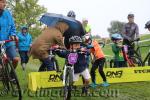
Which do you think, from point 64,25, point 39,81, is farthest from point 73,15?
point 39,81

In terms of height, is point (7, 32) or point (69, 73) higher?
point (7, 32)

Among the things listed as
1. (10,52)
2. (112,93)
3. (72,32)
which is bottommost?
(112,93)

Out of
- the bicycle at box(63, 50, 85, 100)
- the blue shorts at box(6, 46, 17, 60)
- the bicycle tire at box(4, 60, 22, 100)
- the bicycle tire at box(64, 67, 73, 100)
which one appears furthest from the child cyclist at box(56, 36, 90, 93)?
the bicycle tire at box(4, 60, 22, 100)

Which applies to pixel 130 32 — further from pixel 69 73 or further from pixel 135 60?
pixel 69 73

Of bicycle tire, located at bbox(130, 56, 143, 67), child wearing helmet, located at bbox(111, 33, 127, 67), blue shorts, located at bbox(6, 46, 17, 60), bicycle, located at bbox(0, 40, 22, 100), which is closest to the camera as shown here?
bicycle, located at bbox(0, 40, 22, 100)

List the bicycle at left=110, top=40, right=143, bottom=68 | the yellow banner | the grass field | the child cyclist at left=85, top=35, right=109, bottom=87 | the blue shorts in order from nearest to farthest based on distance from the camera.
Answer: the blue shorts → the grass field → the yellow banner → the child cyclist at left=85, top=35, right=109, bottom=87 → the bicycle at left=110, top=40, right=143, bottom=68

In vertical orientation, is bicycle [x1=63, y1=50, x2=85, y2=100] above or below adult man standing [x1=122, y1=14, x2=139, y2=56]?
below

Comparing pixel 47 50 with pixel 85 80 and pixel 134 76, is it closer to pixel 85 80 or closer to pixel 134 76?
pixel 85 80

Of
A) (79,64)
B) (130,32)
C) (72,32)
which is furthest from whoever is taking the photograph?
(130,32)

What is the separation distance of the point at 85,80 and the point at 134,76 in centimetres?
249

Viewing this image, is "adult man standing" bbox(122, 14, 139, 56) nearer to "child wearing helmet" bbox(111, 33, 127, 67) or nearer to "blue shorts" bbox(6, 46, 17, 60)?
"child wearing helmet" bbox(111, 33, 127, 67)

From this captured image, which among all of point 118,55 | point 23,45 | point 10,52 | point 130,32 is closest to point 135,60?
point 118,55

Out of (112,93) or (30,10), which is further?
(30,10)

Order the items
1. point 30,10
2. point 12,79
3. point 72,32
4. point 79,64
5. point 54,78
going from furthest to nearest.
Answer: point 30,10 → point 72,32 → point 54,78 → point 79,64 → point 12,79
